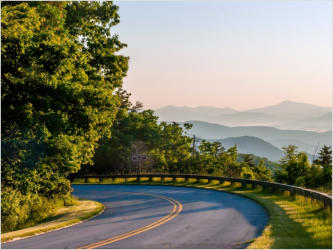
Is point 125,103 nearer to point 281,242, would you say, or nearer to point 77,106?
point 77,106

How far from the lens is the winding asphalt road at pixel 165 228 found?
1191 centimetres

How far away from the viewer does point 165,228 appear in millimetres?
14289

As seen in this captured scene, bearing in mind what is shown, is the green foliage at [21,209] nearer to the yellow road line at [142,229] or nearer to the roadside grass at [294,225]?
the yellow road line at [142,229]

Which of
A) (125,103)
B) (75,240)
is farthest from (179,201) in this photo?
(125,103)

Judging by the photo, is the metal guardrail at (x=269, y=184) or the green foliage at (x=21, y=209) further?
the metal guardrail at (x=269, y=184)

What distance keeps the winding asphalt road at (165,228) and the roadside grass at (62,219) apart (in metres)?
0.53

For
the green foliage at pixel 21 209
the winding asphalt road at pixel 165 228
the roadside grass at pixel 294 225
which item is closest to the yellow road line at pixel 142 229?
the winding asphalt road at pixel 165 228

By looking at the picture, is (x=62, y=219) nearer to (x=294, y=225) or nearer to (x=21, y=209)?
(x=21, y=209)

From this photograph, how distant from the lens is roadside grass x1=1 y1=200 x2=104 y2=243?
1386 centimetres

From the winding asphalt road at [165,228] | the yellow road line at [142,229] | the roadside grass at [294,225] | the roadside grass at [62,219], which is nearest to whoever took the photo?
the roadside grass at [294,225]

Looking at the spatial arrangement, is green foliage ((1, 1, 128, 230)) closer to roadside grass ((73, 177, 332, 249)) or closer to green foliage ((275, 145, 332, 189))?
roadside grass ((73, 177, 332, 249))

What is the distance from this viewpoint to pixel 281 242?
11367 millimetres

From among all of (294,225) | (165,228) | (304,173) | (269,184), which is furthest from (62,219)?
(304,173)

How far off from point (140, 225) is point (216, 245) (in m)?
4.35
